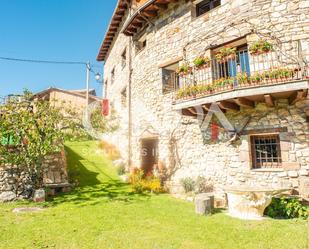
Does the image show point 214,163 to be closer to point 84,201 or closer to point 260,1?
point 84,201

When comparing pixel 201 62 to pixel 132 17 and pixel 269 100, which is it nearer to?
pixel 269 100

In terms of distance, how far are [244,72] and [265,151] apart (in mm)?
2637

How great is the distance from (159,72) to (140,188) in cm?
532

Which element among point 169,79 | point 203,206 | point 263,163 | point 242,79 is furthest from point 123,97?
point 203,206

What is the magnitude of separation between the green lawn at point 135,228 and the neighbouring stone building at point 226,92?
181cm

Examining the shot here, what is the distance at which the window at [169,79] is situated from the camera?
36.8 ft

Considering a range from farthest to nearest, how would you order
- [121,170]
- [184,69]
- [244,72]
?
[121,170]
[184,69]
[244,72]

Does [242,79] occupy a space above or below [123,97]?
below

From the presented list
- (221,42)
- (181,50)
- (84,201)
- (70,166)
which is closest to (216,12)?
(221,42)

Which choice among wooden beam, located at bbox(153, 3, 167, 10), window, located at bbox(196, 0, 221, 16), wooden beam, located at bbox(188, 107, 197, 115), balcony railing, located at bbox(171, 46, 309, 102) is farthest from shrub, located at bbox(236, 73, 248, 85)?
wooden beam, located at bbox(153, 3, 167, 10)

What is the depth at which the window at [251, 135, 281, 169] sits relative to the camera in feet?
25.0

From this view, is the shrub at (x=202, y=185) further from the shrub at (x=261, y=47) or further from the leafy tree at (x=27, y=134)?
the leafy tree at (x=27, y=134)

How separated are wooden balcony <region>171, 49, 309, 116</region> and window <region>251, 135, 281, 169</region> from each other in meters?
1.11

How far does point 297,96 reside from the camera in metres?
6.79
